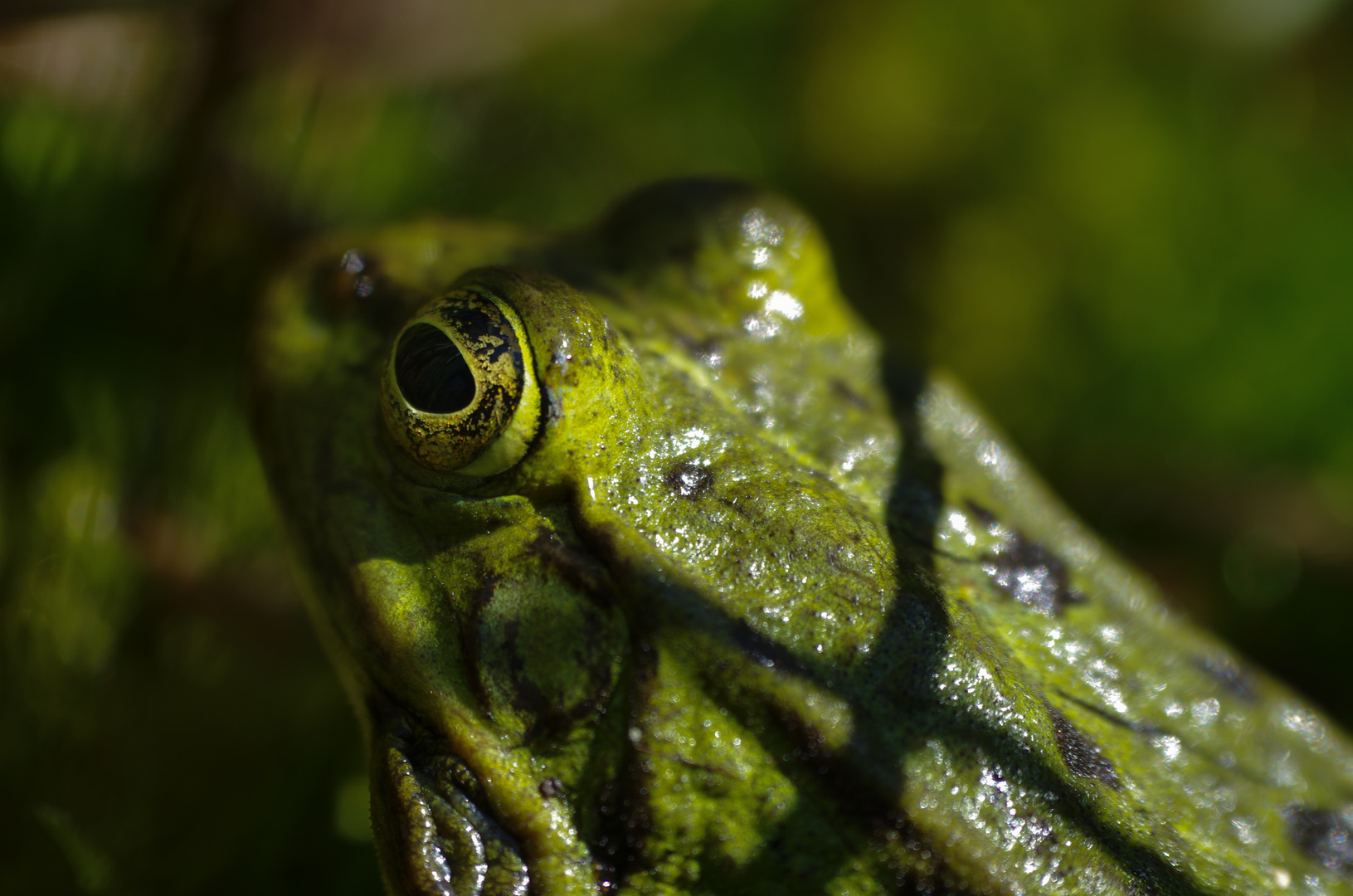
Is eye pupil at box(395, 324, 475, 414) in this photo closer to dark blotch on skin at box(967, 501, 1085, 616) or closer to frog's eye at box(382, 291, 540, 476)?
frog's eye at box(382, 291, 540, 476)

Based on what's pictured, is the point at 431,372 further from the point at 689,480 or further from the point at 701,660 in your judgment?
the point at 701,660

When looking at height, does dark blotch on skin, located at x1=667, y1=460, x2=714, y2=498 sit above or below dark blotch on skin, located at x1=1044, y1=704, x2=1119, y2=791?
above

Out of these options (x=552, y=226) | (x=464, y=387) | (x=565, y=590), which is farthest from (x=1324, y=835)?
(x=552, y=226)

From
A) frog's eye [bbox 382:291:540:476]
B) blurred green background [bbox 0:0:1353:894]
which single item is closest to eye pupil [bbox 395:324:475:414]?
frog's eye [bbox 382:291:540:476]

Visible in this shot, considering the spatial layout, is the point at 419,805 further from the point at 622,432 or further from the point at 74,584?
the point at 74,584

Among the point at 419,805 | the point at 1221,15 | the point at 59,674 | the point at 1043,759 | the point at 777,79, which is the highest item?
the point at 1221,15

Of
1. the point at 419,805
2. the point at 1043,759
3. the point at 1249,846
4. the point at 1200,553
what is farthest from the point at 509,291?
the point at 1200,553

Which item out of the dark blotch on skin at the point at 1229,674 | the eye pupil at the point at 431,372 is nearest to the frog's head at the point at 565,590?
the eye pupil at the point at 431,372
